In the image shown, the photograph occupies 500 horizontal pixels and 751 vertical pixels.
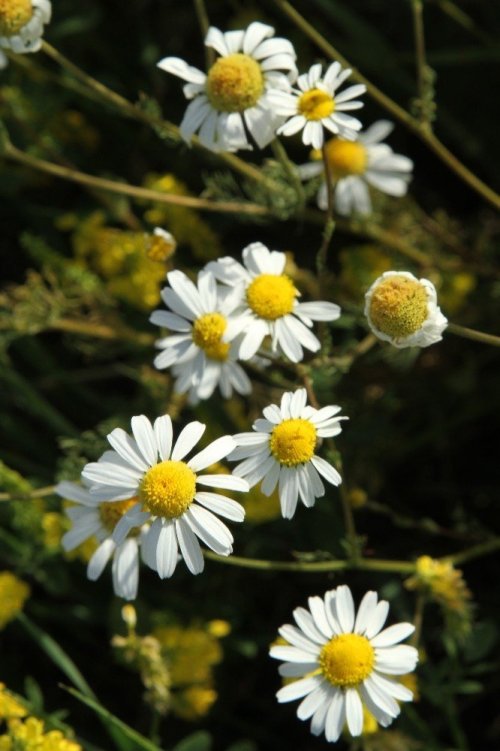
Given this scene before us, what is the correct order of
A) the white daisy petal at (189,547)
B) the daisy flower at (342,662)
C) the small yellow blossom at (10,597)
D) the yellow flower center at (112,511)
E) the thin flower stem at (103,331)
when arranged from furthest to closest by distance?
the thin flower stem at (103,331) → the small yellow blossom at (10,597) → the yellow flower center at (112,511) → the daisy flower at (342,662) → the white daisy petal at (189,547)

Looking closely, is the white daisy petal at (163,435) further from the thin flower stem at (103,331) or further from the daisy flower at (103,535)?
the thin flower stem at (103,331)

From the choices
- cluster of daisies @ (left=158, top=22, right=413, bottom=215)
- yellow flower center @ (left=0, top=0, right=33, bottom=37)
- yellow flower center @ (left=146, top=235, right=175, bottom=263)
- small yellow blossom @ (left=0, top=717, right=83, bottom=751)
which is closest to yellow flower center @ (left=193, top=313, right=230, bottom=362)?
yellow flower center @ (left=146, top=235, right=175, bottom=263)

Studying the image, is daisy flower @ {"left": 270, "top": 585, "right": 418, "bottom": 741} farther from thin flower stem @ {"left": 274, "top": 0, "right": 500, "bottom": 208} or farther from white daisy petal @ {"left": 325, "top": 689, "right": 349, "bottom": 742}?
thin flower stem @ {"left": 274, "top": 0, "right": 500, "bottom": 208}

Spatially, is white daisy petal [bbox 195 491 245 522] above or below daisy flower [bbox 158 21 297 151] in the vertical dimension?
below

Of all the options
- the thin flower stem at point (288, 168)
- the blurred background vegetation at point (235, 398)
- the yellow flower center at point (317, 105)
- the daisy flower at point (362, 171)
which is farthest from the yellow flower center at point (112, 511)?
the daisy flower at point (362, 171)

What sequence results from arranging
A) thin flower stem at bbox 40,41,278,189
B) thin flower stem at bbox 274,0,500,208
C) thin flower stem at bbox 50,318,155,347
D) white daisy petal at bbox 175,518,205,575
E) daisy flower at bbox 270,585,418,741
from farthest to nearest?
thin flower stem at bbox 50,318,155,347, thin flower stem at bbox 40,41,278,189, thin flower stem at bbox 274,0,500,208, daisy flower at bbox 270,585,418,741, white daisy petal at bbox 175,518,205,575

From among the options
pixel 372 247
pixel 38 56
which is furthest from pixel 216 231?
pixel 38 56

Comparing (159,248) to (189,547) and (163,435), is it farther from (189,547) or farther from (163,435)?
(189,547)
